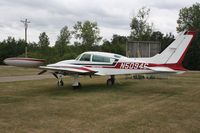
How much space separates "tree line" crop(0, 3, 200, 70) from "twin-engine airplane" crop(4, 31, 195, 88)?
2805cm

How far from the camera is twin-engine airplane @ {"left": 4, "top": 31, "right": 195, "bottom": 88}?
15.8 metres

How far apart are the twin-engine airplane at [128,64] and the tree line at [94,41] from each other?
28.0 m

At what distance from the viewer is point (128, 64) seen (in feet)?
53.9

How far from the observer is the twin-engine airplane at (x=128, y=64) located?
15797 mm

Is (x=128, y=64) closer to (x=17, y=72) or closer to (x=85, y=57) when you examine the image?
(x=85, y=57)

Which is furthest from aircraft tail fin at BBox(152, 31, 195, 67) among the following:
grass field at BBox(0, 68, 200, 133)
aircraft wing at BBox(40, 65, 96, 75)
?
aircraft wing at BBox(40, 65, 96, 75)

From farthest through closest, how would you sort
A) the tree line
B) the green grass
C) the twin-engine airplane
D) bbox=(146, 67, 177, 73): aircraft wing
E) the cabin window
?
the tree line < the green grass < the cabin window < the twin-engine airplane < bbox=(146, 67, 177, 73): aircraft wing

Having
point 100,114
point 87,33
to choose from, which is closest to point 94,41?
point 87,33

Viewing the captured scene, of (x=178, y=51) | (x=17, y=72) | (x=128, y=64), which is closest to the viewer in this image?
(x=178, y=51)

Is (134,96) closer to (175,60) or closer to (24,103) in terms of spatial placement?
(175,60)

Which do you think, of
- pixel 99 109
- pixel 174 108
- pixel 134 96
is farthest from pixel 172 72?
pixel 99 109

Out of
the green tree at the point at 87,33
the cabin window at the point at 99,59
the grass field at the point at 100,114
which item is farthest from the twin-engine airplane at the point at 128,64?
the green tree at the point at 87,33

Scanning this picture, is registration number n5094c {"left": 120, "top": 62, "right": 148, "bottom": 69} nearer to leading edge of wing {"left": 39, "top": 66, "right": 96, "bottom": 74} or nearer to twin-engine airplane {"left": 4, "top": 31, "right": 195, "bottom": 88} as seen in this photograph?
twin-engine airplane {"left": 4, "top": 31, "right": 195, "bottom": 88}

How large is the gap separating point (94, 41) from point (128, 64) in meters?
77.7
